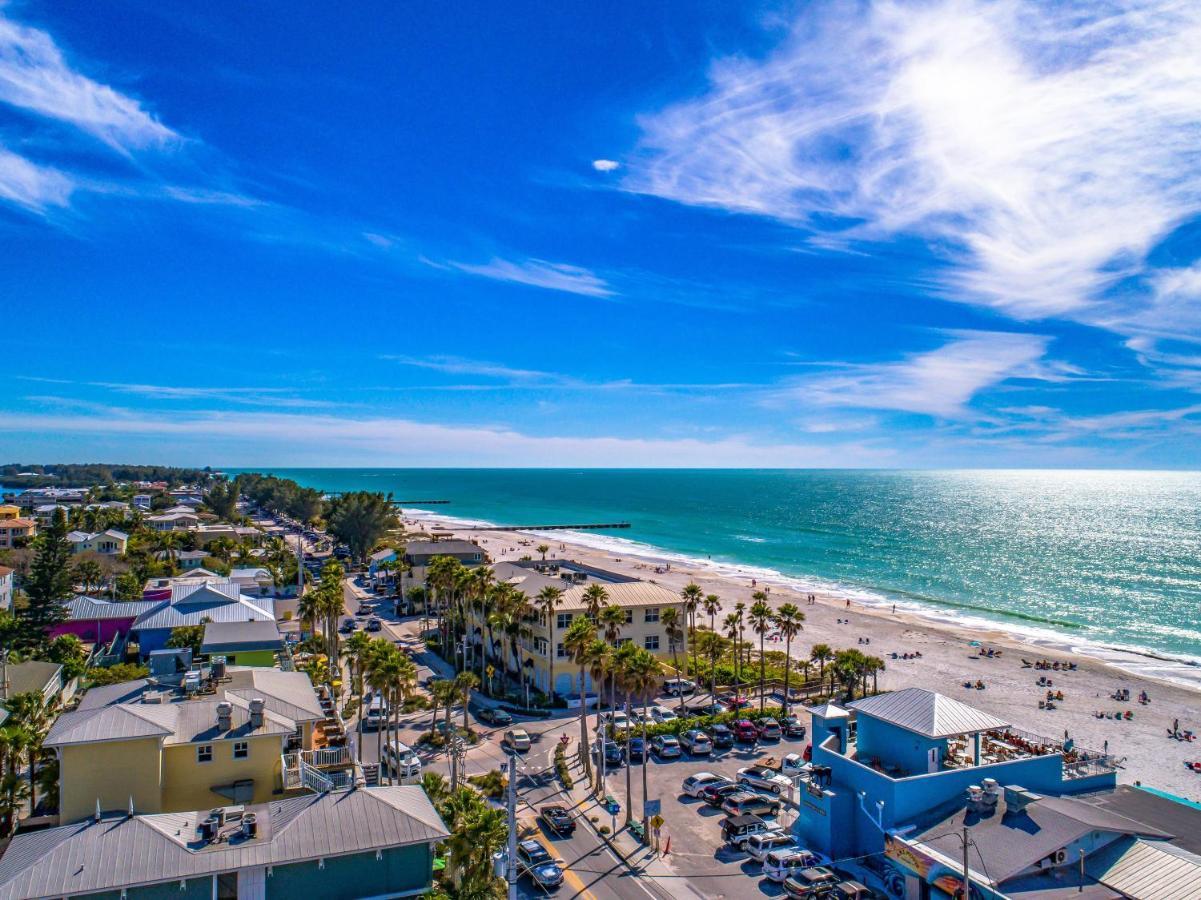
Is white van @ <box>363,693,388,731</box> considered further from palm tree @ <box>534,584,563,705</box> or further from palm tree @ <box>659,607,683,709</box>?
palm tree @ <box>659,607,683,709</box>

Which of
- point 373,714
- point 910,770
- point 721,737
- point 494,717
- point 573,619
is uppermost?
point 573,619

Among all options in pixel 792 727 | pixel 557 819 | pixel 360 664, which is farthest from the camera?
pixel 792 727

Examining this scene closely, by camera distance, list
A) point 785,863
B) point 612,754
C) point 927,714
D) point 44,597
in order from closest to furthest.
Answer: point 785,863
point 927,714
point 612,754
point 44,597

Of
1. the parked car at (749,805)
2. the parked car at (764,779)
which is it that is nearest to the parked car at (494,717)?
the parked car at (764,779)

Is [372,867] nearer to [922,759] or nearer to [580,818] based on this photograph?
[580,818]

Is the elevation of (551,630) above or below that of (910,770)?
above

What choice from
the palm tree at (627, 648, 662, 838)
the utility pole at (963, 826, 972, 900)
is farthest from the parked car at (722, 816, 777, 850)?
the utility pole at (963, 826, 972, 900)

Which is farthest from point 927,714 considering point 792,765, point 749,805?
point 792,765

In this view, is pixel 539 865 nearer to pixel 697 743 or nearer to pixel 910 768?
pixel 910 768
